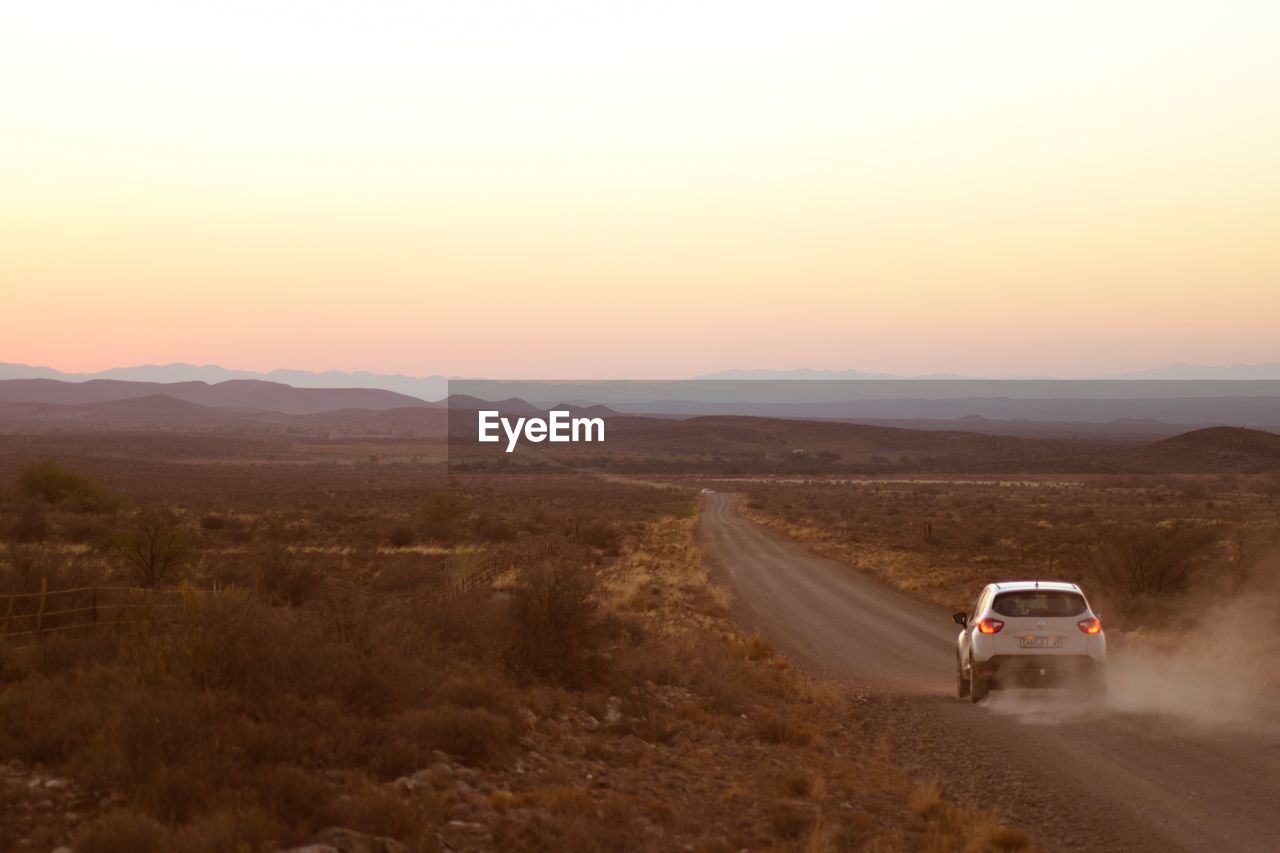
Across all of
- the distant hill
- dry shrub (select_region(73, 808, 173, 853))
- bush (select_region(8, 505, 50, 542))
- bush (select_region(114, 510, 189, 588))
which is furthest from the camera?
the distant hill

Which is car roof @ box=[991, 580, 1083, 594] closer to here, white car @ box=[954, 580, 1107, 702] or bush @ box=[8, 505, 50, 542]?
white car @ box=[954, 580, 1107, 702]

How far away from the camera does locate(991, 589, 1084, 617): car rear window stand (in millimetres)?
15719

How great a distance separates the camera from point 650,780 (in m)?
11.3

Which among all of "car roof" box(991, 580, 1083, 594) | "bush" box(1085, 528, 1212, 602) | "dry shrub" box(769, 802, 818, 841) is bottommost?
"bush" box(1085, 528, 1212, 602)

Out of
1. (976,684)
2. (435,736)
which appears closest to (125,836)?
(435,736)

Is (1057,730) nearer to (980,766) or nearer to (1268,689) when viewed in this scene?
(980,766)

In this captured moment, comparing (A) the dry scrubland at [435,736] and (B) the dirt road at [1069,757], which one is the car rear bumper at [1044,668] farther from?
(A) the dry scrubland at [435,736]

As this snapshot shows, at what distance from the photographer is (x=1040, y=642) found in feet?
51.1

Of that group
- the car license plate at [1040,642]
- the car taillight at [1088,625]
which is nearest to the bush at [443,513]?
the car license plate at [1040,642]

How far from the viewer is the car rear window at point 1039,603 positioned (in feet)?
51.6

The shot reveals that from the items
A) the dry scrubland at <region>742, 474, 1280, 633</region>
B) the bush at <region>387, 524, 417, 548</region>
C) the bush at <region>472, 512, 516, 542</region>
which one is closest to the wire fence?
the dry scrubland at <region>742, 474, 1280, 633</region>

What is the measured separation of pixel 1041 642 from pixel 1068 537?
110 feet

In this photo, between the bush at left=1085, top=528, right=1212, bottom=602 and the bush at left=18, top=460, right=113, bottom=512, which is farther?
the bush at left=18, top=460, right=113, bottom=512

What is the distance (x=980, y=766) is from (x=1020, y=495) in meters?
81.4
